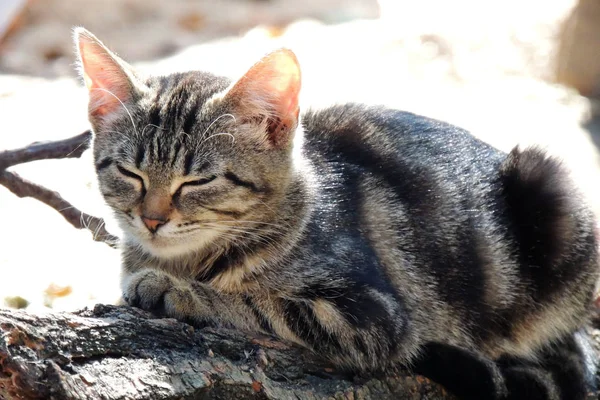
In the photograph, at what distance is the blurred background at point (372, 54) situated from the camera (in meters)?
6.17

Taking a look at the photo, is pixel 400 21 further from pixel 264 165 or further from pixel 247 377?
pixel 247 377

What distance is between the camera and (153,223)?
8.39 feet

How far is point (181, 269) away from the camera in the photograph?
2.79m

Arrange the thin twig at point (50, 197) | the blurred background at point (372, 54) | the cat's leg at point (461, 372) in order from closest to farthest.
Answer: the cat's leg at point (461, 372)
the thin twig at point (50, 197)
the blurred background at point (372, 54)

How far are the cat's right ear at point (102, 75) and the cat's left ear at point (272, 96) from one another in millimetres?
362

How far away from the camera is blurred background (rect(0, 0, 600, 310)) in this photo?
6.17 meters

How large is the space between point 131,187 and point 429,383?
1.14 meters

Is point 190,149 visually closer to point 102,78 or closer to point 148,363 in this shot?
point 102,78

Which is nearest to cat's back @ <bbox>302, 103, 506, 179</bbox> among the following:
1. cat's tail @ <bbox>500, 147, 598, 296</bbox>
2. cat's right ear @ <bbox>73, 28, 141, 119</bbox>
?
cat's tail @ <bbox>500, 147, 598, 296</bbox>

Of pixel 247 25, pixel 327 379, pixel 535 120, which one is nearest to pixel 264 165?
pixel 327 379

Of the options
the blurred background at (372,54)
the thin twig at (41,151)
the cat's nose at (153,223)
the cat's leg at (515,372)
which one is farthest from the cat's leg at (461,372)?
the blurred background at (372,54)

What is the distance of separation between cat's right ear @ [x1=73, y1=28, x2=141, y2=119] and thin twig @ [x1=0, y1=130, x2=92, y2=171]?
39 cm

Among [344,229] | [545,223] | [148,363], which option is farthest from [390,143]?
[148,363]

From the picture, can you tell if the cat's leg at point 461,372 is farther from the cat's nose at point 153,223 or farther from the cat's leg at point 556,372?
the cat's nose at point 153,223
